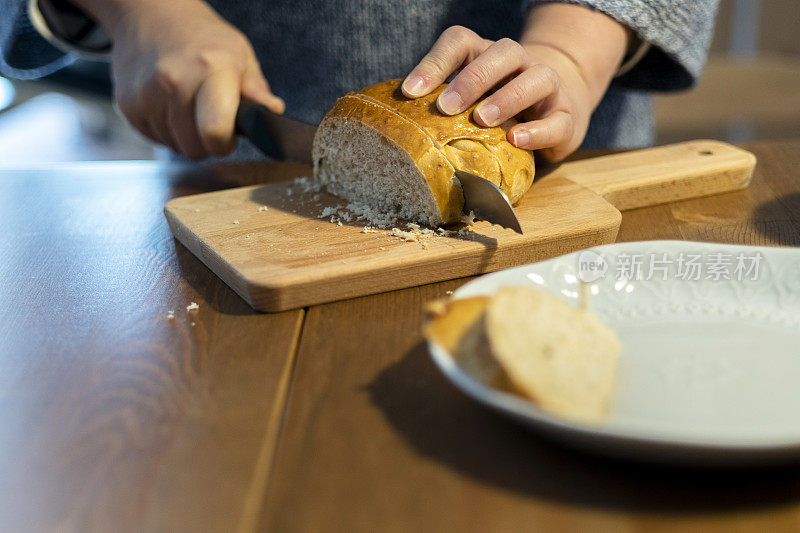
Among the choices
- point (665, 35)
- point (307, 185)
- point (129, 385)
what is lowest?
point (307, 185)

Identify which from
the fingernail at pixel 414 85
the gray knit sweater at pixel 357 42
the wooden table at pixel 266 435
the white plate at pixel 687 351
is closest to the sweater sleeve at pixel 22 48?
the gray knit sweater at pixel 357 42

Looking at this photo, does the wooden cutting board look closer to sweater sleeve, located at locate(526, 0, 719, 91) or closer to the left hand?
the left hand

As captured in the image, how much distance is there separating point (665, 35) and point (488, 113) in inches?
24.2

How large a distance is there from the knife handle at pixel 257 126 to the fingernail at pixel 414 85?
398mm

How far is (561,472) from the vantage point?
0.67 m

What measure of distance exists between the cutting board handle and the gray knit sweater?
0.28 m

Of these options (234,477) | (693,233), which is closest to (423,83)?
(693,233)

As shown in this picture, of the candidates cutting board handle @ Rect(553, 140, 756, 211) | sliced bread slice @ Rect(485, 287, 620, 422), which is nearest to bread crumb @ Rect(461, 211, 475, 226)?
cutting board handle @ Rect(553, 140, 756, 211)

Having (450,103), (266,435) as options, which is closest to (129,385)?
(266,435)

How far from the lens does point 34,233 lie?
57.7 inches

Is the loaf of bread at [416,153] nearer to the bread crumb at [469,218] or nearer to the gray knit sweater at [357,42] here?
the bread crumb at [469,218]

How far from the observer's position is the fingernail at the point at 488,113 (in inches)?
50.8

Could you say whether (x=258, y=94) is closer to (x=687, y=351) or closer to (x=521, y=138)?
(x=521, y=138)

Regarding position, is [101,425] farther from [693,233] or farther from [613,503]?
[693,233]
